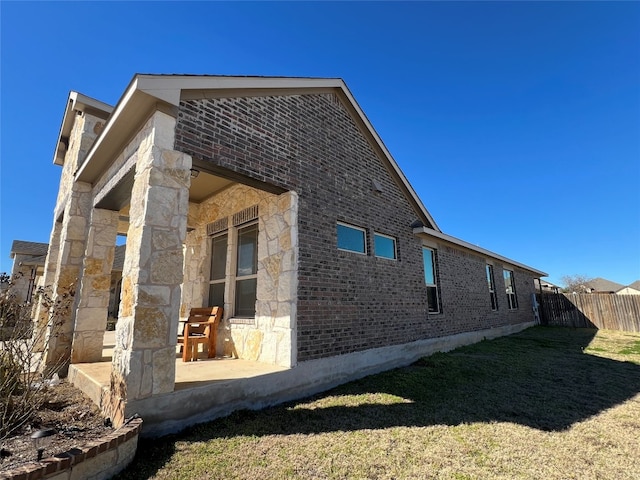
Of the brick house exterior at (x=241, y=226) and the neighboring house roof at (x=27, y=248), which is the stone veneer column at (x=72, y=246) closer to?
the brick house exterior at (x=241, y=226)

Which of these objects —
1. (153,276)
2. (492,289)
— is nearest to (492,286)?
(492,289)

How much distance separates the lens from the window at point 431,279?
9070mm

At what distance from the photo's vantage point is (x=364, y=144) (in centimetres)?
761

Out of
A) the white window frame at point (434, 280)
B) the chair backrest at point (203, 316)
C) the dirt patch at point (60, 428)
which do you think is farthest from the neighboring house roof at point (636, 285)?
the dirt patch at point (60, 428)

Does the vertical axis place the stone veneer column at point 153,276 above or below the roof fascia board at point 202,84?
below

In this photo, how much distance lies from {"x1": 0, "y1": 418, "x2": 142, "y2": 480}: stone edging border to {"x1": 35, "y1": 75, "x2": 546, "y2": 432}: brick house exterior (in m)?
0.42

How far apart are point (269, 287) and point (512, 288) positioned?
14.8 metres

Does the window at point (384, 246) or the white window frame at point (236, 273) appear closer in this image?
A: the white window frame at point (236, 273)

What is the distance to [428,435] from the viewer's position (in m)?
3.54

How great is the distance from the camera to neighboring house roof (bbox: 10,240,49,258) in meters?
19.0

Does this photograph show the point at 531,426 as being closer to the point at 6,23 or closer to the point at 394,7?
the point at 394,7

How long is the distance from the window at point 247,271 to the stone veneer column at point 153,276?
2.56 meters

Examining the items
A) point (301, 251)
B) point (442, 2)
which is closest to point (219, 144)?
point (301, 251)

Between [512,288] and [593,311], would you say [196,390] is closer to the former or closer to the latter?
[512,288]
